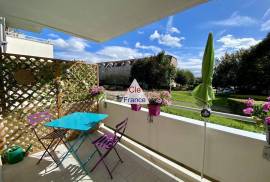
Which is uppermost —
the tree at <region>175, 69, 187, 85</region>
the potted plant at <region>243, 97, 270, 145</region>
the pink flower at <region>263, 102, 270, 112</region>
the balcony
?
the tree at <region>175, 69, 187, 85</region>

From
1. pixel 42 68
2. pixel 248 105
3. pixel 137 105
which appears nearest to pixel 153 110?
pixel 137 105

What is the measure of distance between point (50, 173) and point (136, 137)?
1670 millimetres

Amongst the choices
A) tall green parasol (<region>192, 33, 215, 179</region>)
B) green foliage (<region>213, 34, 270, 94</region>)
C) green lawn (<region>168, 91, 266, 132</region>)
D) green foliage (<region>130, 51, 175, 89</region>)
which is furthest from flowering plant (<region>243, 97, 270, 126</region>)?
green foliage (<region>130, 51, 175, 89</region>)

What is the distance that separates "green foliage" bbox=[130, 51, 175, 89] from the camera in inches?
704

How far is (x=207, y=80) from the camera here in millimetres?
1942

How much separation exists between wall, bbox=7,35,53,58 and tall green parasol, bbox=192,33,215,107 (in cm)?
1018

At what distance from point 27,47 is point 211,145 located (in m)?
12.1

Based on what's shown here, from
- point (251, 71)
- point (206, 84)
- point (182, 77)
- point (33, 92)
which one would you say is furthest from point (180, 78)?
point (206, 84)

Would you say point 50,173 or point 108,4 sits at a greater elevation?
point 108,4

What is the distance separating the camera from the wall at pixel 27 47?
899 cm

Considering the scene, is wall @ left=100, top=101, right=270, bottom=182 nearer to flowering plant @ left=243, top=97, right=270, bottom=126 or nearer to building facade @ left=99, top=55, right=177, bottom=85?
flowering plant @ left=243, top=97, right=270, bottom=126

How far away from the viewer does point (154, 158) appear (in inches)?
109

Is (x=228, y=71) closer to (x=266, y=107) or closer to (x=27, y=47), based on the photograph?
(x=266, y=107)

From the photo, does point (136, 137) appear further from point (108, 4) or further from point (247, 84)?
point (247, 84)
